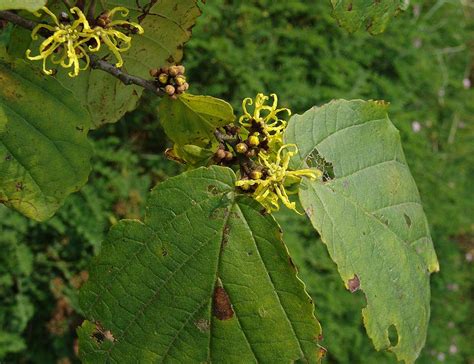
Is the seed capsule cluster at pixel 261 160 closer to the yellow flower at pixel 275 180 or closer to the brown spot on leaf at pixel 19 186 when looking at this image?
the yellow flower at pixel 275 180

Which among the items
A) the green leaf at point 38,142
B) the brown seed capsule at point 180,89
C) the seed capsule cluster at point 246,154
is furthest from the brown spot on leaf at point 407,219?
the green leaf at point 38,142

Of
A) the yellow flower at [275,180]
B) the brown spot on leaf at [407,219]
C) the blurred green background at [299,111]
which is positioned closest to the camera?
the yellow flower at [275,180]

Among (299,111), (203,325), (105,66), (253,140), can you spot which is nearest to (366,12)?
(253,140)

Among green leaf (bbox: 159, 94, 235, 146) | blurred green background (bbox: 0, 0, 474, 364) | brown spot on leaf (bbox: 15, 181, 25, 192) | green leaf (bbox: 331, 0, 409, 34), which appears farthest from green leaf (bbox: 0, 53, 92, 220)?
blurred green background (bbox: 0, 0, 474, 364)

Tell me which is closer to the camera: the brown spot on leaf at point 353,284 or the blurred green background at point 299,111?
the brown spot on leaf at point 353,284

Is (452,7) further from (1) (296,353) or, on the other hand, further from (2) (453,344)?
(1) (296,353)

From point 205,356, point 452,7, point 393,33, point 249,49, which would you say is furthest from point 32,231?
point 452,7

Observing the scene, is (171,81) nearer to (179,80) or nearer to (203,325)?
(179,80)
